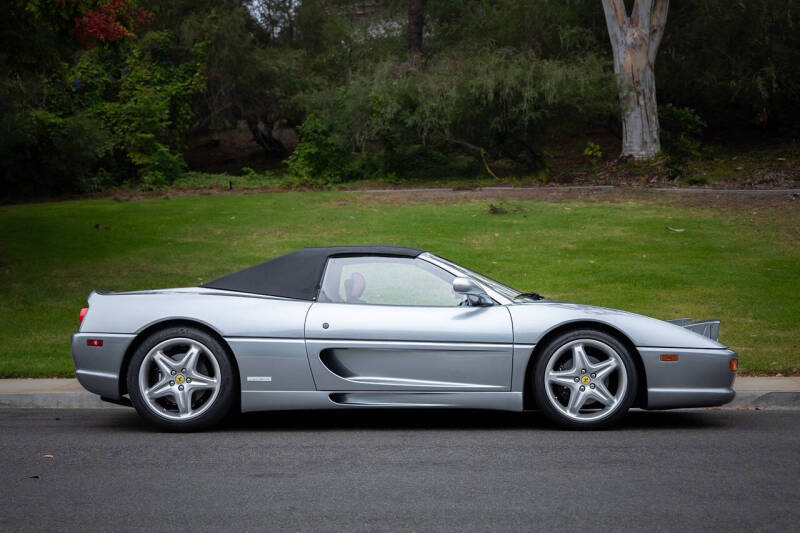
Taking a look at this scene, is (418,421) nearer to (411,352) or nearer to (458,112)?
(411,352)

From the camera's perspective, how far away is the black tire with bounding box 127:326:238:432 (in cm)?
601

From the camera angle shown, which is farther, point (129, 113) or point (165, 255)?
point (129, 113)

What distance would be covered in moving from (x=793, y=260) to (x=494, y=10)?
2137 centimetres

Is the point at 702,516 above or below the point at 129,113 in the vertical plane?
below

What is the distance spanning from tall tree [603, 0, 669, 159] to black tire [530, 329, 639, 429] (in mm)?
19124

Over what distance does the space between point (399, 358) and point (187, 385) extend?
1460 millimetres

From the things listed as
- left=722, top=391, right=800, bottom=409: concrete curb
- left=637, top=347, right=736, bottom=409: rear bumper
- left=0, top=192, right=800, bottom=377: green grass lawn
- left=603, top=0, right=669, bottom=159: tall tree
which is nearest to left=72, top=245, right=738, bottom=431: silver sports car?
left=637, top=347, right=736, bottom=409: rear bumper

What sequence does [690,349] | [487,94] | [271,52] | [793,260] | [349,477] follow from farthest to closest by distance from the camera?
[271,52] < [487,94] < [793,260] < [690,349] < [349,477]

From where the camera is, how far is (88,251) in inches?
577

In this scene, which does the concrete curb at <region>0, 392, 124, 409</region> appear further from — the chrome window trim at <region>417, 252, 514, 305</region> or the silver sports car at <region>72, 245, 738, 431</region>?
the chrome window trim at <region>417, 252, 514, 305</region>

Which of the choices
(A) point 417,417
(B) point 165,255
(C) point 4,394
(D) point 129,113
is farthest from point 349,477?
(D) point 129,113

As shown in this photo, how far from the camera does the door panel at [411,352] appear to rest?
5953 mm

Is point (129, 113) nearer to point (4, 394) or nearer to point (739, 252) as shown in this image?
point (739, 252)

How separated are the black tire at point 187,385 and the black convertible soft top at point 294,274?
20.8 inches
